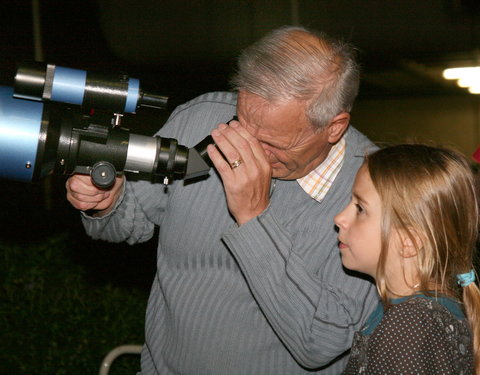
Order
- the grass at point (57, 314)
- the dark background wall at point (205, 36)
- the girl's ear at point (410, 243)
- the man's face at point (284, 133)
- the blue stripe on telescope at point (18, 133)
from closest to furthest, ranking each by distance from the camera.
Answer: the blue stripe on telescope at point (18, 133)
the girl's ear at point (410, 243)
the man's face at point (284, 133)
the grass at point (57, 314)
the dark background wall at point (205, 36)

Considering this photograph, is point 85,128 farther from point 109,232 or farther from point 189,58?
point 189,58

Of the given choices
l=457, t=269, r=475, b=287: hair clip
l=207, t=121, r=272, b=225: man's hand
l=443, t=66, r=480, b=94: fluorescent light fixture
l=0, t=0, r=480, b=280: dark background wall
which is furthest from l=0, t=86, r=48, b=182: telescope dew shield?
l=443, t=66, r=480, b=94: fluorescent light fixture

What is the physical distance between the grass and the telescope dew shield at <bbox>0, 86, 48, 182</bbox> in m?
2.13

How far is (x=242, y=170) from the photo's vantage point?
1539 mm

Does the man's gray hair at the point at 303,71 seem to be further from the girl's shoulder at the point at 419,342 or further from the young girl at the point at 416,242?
the girl's shoulder at the point at 419,342

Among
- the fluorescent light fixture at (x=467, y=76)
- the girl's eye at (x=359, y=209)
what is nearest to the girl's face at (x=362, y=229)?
the girl's eye at (x=359, y=209)

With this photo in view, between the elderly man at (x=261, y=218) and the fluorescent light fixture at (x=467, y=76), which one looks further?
the fluorescent light fixture at (x=467, y=76)

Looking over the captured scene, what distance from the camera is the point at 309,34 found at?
186 centimetres

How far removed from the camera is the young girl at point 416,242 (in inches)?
56.9

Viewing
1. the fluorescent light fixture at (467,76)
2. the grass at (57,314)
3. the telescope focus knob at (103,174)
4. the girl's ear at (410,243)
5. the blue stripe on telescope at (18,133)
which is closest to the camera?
the blue stripe on telescope at (18,133)

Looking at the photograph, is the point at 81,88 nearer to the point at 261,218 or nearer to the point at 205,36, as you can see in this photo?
the point at 261,218

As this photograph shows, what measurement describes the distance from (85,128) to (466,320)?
1.06 metres

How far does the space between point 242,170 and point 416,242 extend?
481mm

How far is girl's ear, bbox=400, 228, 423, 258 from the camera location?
1512 millimetres
